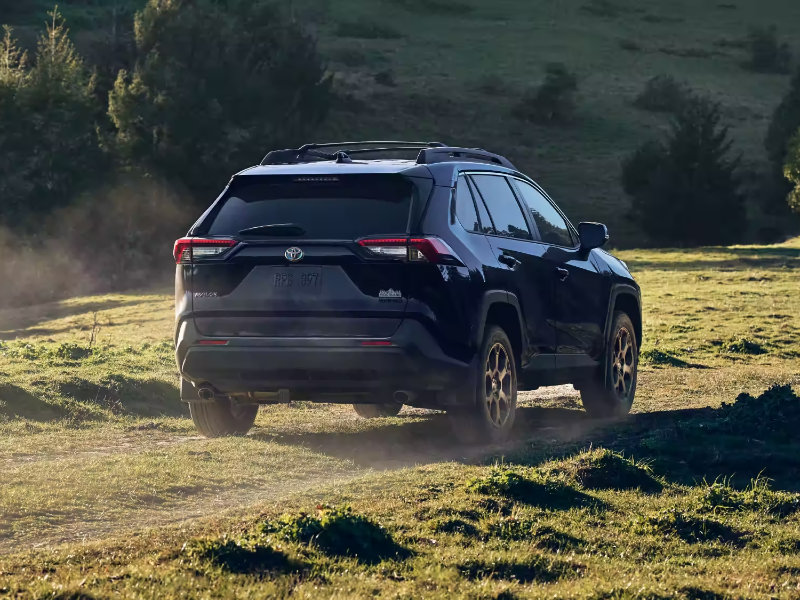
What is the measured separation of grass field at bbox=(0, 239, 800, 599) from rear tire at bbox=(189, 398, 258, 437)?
194 millimetres

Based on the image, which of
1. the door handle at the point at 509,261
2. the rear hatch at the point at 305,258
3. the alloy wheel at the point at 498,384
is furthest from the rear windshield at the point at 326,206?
the alloy wheel at the point at 498,384

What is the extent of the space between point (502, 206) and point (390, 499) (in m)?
3.61

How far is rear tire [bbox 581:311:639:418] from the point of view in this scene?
468 inches

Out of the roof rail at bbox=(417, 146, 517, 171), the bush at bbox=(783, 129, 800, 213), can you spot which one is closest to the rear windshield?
the roof rail at bbox=(417, 146, 517, 171)

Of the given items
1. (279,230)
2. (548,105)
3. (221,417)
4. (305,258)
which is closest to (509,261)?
(305,258)

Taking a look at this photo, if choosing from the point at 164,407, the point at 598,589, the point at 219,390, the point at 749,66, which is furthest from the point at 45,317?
the point at 749,66

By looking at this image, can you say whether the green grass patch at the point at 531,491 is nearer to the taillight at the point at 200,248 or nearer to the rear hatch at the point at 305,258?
the rear hatch at the point at 305,258

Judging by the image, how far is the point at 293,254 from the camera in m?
9.09

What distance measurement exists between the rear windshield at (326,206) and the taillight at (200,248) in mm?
105

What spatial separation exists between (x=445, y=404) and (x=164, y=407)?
4.39 metres

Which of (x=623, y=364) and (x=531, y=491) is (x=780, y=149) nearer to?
(x=623, y=364)

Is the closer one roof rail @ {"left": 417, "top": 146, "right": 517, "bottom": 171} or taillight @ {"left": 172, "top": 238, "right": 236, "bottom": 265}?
taillight @ {"left": 172, "top": 238, "right": 236, "bottom": 265}

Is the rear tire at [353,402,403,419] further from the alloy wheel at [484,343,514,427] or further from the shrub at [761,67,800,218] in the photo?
the shrub at [761,67,800,218]

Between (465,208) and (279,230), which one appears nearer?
(279,230)
